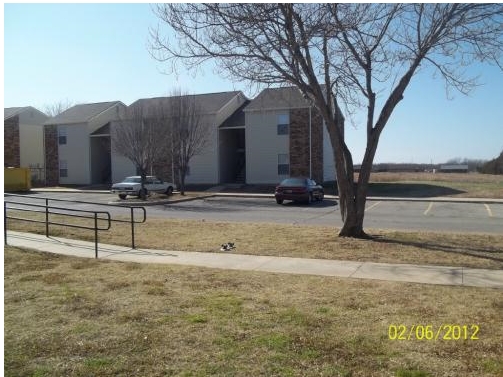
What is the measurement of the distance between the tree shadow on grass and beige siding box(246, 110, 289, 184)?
24.9 meters

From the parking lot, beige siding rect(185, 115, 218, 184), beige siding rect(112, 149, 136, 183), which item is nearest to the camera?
the parking lot

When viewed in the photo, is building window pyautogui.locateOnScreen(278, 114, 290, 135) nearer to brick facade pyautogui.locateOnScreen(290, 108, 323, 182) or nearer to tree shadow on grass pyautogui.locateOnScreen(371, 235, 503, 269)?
brick facade pyautogui.locateOnScreen(290, 108, 323, 182)

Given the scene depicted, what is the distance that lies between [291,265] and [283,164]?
1109 inches

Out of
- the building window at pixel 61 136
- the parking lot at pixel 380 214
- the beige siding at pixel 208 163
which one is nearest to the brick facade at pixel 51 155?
the building window at pixel 61 136

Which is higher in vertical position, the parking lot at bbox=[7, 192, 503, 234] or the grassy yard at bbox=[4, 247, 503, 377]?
the grassy yard at bbox=[4, 247, 503, 377]

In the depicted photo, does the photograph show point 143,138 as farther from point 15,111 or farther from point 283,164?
point 15,111

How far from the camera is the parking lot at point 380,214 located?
17031mm

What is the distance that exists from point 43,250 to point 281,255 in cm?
496

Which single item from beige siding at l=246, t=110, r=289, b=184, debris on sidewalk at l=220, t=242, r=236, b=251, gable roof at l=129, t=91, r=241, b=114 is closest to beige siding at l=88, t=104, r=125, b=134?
gable roof at l=129, t=91, r=241, b=114

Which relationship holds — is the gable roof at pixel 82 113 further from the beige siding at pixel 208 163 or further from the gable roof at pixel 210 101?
the beige siding at pixel 208 163

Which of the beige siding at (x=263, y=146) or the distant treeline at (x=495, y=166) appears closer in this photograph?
the beige siding at (x=263, y=146)

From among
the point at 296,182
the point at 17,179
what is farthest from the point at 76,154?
the point at 296,182

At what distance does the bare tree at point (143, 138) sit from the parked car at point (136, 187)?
1.29 feet

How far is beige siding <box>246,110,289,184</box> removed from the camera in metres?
37.0
